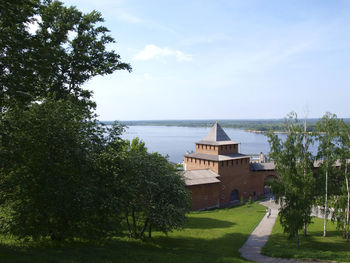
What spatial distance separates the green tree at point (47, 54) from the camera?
1006 centimetres

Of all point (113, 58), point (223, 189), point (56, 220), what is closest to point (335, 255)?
point (56, 220)

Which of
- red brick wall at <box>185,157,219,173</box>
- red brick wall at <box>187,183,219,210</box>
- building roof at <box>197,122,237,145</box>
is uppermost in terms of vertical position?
building roof at <box>197,122,237,145</box>

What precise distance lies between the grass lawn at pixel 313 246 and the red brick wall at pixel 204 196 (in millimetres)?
9685

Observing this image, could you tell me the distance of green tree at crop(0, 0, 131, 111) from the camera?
10058mm

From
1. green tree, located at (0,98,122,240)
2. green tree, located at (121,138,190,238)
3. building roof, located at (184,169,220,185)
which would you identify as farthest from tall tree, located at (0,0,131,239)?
building roof, located at (184,169,220,185)

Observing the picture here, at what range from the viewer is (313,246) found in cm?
1554

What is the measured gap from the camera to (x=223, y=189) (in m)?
31.7

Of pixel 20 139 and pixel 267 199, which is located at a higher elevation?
pixel 20 139

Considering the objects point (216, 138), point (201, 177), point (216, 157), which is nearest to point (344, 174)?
point (201, 177)

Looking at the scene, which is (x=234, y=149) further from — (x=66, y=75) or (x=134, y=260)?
(x=134, y=260)

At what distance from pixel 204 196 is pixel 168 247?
16.0 m

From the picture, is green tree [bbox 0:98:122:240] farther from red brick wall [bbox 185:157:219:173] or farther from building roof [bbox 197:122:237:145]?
building roof [bbox 197:122:237:145]

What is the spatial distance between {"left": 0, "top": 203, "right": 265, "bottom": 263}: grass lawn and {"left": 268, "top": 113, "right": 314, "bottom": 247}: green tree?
3418mm

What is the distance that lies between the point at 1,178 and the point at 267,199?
30672 mm
